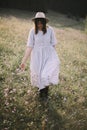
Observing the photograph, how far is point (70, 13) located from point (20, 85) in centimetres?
3107

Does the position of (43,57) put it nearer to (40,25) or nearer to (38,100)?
(40,25)

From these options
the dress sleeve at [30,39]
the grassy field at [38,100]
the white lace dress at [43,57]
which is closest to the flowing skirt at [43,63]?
the white lace dress at [43,57]

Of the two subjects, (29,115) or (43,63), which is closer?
(29,115)

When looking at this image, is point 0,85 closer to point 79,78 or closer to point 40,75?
point 40,75

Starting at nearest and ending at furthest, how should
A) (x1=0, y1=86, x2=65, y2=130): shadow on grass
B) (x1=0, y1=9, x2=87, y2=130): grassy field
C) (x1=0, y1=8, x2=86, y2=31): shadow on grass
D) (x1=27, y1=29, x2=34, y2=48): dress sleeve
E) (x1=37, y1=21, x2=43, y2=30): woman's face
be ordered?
(x1=0, y1=86, x2=65, y2=130): shadow on grass < (x1=0, y1=9, x2=87, y2=130): grassy field < (x1=37, y1=21, x2=43, y2=30): woman's face < (x1=27, y1=29, x2=34, y2=48): dress sleeve < (x1=0, y1=8, x2=86, y2=31): shadow on grass

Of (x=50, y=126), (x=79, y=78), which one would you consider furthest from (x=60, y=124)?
(x=79, y=78)

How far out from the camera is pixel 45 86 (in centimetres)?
841

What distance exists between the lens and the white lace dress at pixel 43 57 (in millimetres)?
8250

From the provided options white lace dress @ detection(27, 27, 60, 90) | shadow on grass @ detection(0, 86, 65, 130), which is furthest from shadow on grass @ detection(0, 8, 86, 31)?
shadow on grass @ detection(0, 86, 65, 130)

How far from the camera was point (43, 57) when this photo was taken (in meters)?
8.38

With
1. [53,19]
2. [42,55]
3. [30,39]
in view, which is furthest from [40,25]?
[53,19]

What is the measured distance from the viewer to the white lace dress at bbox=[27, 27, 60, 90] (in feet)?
27.1

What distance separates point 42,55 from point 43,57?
Result: 5 cm

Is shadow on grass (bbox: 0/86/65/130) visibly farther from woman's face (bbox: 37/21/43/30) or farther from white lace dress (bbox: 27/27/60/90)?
woman's face (bbox: 37/21/43/30)
